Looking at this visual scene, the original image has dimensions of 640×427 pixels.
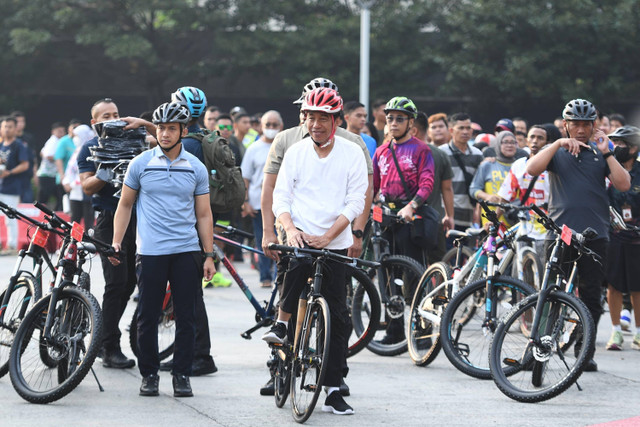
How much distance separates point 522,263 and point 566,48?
23509 millimetres

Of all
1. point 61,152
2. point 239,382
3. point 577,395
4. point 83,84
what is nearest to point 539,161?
point 577,395

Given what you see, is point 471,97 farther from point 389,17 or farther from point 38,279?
point 38,279

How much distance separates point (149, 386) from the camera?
6.95m

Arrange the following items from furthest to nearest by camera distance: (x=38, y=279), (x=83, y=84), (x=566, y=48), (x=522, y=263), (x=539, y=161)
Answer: (x=83, y=84) < (x=566, y=48) < (x=522, y=263) < (x=539, y=161) < (x=38, y=279)

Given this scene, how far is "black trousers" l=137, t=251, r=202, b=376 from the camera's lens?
683cm

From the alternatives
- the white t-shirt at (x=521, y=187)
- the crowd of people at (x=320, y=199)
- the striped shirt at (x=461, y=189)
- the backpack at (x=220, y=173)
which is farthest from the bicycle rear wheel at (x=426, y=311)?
the striped shirt at (x=461, y=189)

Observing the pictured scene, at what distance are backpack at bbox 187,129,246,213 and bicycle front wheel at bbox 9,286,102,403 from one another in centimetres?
147

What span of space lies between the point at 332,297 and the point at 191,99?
1851 millimetres

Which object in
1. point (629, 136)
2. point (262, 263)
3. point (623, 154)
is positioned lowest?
point (262, 263)

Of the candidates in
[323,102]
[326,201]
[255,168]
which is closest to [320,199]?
[326,201]

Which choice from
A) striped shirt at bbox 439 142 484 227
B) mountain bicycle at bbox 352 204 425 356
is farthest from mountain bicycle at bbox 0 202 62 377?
striped shirt at bbox 439 142 484 227

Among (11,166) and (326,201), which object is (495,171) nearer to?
(326,201)

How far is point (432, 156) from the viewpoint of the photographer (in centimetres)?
919

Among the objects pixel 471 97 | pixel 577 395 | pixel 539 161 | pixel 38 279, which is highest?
pixel 471 97
